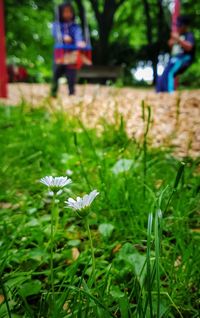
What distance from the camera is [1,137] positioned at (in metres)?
2.33

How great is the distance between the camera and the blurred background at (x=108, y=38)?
13.1 metres

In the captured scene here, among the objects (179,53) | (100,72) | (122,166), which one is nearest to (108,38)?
(100,72)

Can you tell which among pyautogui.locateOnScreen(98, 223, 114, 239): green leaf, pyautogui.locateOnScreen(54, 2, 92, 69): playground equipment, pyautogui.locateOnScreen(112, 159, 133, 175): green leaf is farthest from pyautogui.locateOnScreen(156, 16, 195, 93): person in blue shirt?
pyautogui.locateOnScreen(98, 223, 114, 239): green leaf

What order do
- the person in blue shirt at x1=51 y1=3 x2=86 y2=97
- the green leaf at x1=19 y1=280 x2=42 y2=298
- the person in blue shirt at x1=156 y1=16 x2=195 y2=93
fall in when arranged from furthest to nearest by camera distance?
the person in blue shirt at x1=156 y1=16 x2=195 y2=93
the person in blue shirt at x1=51 y1=3 x2=86 y2=97
the green leaf at x1=19 y1=280 x2=42 y2=298

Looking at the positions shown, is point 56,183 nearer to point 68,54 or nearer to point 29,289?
point 29,289

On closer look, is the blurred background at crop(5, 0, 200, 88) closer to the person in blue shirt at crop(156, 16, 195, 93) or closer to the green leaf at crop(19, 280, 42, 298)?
the person in blue shirt at crop(156, 16, 195, 93)

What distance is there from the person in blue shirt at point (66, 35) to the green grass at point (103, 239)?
3706 millimetres

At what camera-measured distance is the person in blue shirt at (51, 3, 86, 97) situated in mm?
5707

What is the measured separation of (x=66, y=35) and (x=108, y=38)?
9.83 meters

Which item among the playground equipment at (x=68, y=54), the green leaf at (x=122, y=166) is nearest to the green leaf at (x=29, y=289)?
the green leaf at (x=122, y=166)

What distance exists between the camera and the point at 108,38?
1505 centimetres

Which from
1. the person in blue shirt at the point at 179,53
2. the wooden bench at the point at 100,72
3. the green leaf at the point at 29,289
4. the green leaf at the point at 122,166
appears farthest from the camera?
the wooden bench at the point at 100,72

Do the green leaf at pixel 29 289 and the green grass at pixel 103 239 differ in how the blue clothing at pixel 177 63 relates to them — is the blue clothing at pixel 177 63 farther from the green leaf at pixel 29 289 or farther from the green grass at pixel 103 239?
the green leaf at pixel 29 289

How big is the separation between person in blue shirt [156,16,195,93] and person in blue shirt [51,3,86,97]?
5.05 ft
